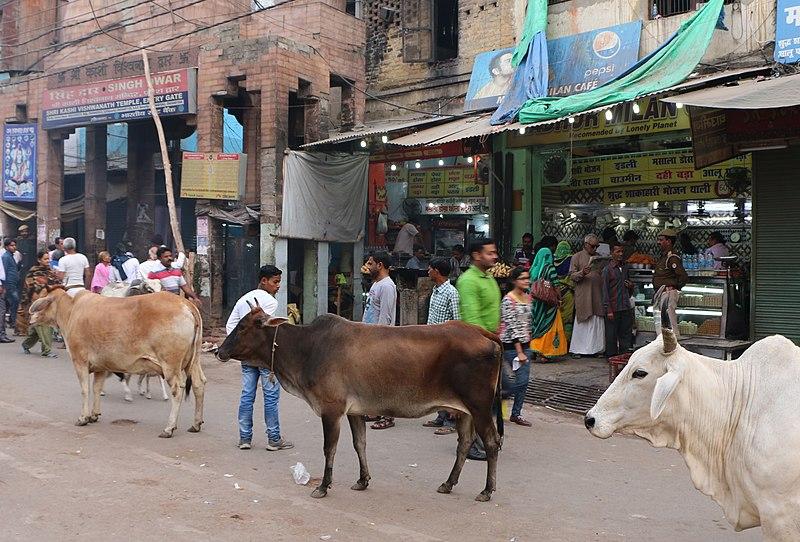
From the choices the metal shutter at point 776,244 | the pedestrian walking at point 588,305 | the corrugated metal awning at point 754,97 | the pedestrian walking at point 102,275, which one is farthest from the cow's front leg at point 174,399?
the metal shutter at point 776,244

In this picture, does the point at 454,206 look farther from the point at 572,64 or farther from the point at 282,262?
the point at 572,64

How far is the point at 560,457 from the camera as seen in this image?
704cm

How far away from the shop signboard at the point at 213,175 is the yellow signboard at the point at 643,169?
21.0 ft

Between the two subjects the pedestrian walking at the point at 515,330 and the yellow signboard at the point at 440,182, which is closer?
the pedestrian walking at the point at 515,330

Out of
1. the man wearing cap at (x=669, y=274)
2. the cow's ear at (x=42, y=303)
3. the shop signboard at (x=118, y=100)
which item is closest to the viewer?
the cow's ear at (x=42, y=303)

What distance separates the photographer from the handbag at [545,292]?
11.8 m

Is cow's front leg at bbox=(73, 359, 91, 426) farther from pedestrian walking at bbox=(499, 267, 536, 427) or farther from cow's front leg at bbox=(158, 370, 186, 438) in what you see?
pedestrian walking at bbox=(499, 267, 536, 427)

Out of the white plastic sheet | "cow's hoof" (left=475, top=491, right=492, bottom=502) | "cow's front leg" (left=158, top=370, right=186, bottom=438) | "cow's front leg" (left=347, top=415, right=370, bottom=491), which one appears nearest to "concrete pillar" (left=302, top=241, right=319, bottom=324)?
the white plastic sheet

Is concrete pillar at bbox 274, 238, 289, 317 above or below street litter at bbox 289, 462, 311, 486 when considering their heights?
above

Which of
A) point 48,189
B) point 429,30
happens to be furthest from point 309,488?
point 48,189

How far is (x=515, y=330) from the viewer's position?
24.8 ft

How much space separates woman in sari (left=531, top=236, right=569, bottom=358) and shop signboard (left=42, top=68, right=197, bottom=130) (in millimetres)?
8278

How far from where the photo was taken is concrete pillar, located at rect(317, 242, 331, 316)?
50.6ft

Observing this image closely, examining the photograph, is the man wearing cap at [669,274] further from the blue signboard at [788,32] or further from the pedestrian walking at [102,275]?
the pedestrian walking at [102,275]
